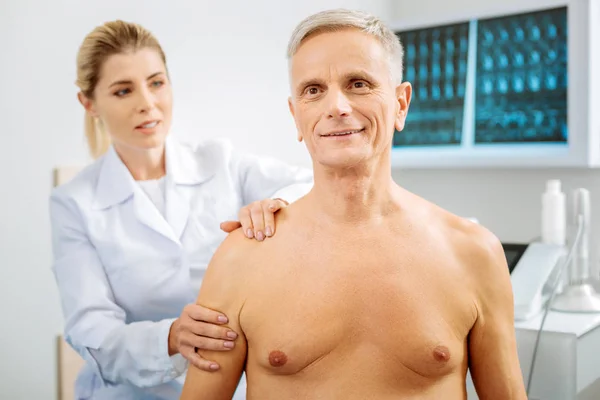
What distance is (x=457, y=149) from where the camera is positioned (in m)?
3.07

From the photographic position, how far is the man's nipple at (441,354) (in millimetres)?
1139

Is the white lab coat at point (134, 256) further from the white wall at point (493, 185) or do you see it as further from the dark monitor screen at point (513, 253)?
the white wall at point (493, 185)

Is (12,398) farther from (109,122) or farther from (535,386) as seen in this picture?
(535,386)

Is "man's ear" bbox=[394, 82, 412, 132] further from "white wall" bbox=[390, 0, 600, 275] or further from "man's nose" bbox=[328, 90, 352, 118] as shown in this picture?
"white wall" bbox=[390, 0, 600, 275]

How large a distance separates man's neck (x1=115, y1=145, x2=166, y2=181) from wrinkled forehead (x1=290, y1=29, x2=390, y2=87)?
2.59ft

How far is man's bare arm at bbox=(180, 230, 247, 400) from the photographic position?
3.97ft

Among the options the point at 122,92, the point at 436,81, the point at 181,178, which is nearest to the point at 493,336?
the point at 181,178

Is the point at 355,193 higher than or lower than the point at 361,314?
higher

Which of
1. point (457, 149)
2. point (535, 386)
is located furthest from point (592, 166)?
point (535, 386)

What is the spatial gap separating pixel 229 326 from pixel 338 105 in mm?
435

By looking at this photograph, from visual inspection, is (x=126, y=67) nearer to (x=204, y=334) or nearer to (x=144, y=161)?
(x=144, y=161)

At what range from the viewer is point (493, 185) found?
9.86 feet

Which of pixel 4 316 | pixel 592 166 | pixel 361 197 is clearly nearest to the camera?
pixel 361 197

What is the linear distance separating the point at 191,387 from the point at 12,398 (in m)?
0.94
